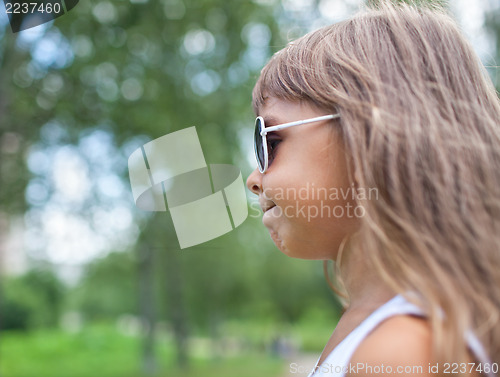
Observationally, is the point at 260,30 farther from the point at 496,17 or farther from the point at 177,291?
the point at 177,291

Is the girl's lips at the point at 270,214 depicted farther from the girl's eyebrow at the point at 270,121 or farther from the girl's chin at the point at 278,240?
the girl's eyebrow at the point at 270,121

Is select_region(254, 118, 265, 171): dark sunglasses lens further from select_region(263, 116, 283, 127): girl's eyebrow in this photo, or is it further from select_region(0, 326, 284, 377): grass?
select_region(0, 326, 284, 377): grass

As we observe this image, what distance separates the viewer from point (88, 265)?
22.8m

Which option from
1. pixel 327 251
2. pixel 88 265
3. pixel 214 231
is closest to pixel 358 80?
pixel 327 251

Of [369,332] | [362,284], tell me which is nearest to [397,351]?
[369,332]

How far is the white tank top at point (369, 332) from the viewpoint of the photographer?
977mm

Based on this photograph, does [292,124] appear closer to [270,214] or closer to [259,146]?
[259,146]

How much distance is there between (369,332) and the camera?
1.00 m

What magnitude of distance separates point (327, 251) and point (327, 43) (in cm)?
55

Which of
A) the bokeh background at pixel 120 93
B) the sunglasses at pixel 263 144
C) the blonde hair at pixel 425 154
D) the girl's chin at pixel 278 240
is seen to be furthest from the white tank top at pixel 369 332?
the bokeh background at pixel 120 93

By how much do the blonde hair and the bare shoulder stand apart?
0.03 m

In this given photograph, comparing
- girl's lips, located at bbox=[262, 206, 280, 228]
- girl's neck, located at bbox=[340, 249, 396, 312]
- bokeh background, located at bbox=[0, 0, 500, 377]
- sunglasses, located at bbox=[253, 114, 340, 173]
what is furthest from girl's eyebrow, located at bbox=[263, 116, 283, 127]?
bokeh background, located at bbox=[0, 0, 500, 377]

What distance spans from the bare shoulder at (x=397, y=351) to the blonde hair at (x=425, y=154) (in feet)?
0.08

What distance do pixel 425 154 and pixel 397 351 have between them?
42cm
